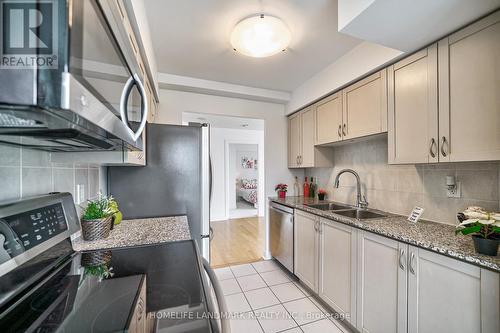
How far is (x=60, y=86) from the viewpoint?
357 millimetres

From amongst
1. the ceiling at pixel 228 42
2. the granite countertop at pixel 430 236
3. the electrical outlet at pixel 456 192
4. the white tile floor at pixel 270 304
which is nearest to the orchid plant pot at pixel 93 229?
the white tile floor at pixel 270 304

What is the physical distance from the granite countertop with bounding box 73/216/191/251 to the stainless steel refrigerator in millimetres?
163

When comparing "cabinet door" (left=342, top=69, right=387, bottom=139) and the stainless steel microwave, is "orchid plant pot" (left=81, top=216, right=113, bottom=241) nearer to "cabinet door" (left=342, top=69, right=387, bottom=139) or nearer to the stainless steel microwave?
the stainless steel microwave

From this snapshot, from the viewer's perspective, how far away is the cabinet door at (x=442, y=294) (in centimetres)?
101

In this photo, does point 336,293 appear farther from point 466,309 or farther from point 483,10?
point 483,10

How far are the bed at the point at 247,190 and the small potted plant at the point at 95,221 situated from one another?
4.73 metres

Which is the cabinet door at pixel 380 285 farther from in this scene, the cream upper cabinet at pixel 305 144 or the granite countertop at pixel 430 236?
the cream upper cabinet at pixel 305 144

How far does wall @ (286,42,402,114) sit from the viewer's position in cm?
176

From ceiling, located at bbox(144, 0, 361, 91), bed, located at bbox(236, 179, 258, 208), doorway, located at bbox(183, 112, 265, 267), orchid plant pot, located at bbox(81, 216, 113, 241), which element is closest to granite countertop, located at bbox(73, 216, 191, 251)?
orchid plant pot, located at bbox(81, 216, 113, 241)

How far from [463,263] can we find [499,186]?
69 cm

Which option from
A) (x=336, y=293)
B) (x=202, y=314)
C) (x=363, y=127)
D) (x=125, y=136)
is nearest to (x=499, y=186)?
(x=363, y=127)

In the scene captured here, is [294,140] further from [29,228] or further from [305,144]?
[29,228]

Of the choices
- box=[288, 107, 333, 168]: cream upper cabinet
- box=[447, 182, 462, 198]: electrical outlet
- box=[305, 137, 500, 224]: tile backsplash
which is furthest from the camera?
box=[288, 107, 333, 168]: cream upper cabinet

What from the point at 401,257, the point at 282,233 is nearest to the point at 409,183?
the point at 401,257
